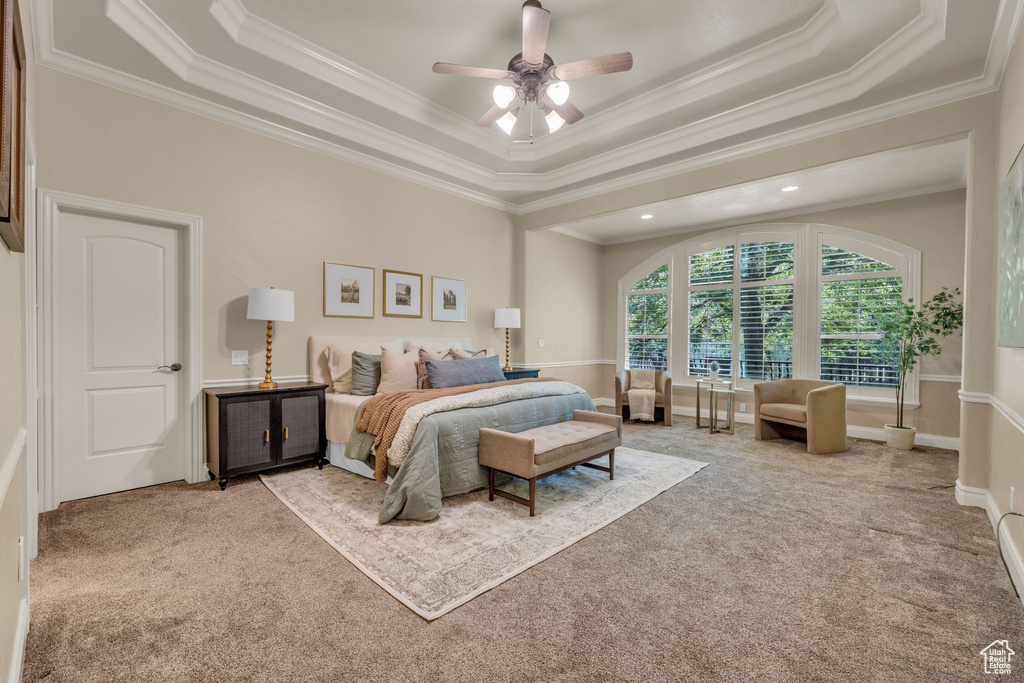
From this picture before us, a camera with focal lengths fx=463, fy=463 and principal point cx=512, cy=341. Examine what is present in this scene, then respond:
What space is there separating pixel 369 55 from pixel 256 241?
1752mm

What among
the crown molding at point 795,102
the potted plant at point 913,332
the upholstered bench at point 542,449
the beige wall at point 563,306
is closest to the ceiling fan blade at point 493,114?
the crown molding at point 795,102

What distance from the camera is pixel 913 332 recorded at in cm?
470

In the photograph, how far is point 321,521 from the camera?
9.25 ft

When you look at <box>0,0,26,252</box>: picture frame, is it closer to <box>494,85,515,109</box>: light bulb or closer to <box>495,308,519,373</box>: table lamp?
<box>494,85,515,109</box>: light bulb

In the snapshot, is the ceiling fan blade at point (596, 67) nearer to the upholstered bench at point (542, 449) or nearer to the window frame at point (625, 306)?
the upholstered bench at point (542, 449)

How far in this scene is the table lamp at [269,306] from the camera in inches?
140

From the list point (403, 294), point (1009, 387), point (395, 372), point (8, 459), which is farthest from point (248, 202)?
point (1009, 387)

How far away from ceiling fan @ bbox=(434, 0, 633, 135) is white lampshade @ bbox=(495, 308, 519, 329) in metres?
2.56

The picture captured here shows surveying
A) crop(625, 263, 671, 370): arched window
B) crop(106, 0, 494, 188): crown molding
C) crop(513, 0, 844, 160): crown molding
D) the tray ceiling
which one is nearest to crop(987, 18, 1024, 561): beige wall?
the tray ceiling

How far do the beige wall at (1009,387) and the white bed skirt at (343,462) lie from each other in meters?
3.79

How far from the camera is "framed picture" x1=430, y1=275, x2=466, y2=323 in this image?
5266mm

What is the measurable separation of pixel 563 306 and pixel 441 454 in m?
4.34

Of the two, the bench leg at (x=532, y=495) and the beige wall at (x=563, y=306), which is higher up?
the beige wall at (x=563, y=306)

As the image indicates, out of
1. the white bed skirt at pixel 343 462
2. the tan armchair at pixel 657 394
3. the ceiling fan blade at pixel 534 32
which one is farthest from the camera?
the tan armchair at pixel 657 394
